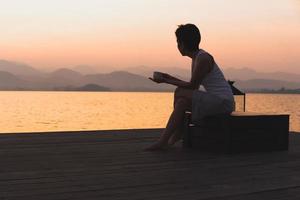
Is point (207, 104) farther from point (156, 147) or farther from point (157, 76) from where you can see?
point (156, 147)

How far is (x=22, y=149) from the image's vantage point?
4.92 metres

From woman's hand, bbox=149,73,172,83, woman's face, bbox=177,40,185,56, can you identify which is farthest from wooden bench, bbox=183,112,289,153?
woman's face, bbox=177,40,185,56

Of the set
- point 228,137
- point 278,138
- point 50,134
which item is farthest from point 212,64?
point 50,134

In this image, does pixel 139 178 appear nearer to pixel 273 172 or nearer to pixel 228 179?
pixel 228 179

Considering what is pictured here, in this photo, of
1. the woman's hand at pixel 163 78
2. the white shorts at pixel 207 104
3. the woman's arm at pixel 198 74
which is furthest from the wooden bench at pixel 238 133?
the woman's hand at pixel 163 78

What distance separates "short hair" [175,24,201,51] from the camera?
15.6 ft

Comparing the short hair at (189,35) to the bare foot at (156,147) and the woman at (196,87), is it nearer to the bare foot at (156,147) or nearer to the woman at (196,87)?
the woman at (196,87)

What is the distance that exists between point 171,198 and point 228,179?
2.55 feet

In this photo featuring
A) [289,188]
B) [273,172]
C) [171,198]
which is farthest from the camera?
[273,172]

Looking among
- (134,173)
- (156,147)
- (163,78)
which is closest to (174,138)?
(156,147)

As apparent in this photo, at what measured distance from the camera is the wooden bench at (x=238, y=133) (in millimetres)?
4816

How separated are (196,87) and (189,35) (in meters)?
0.53

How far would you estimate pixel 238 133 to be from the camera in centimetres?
489

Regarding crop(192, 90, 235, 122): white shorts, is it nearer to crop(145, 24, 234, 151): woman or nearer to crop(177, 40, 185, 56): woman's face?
crop(145, 24, 234, 151): woman
